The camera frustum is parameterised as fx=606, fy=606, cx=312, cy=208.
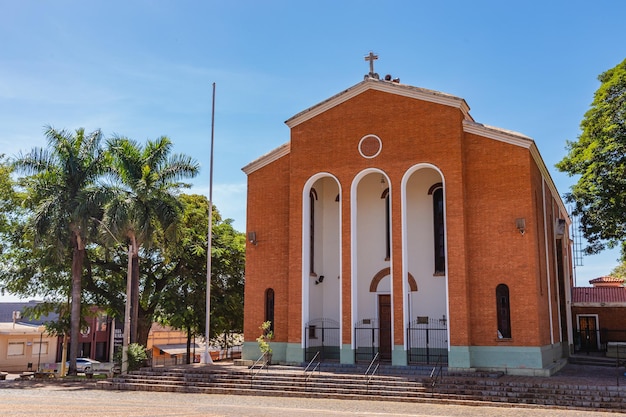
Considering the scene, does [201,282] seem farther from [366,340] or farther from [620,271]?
[620,271]

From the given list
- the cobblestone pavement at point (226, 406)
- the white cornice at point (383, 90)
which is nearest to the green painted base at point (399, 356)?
the cobblestone pavement at point (226, 406)

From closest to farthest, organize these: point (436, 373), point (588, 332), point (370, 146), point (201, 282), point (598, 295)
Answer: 1. point (436, 373)
2. point (370, 146)
3. point (201, 282)
4. point (588, 332)
5. point (598, 295)

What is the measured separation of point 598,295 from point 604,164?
49.9 feet

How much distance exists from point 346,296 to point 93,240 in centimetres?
1166

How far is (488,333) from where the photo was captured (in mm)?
20188

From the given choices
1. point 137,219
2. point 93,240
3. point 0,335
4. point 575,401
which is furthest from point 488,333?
point 0,335

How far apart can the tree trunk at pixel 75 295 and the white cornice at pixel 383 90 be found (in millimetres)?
10644

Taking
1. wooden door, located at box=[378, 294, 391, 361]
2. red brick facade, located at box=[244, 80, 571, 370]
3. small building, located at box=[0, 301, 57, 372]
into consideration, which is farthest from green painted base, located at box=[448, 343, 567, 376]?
small building, located at box=[0, 301, 57, 372]

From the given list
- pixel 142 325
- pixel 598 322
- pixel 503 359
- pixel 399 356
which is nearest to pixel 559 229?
pixel 598 322

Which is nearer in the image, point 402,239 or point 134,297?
point 402,239

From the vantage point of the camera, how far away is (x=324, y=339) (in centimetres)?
2395

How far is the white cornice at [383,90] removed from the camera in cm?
2170

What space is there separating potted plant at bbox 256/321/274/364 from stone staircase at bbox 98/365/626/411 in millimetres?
470

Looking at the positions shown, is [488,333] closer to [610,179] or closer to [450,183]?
[450,183]
